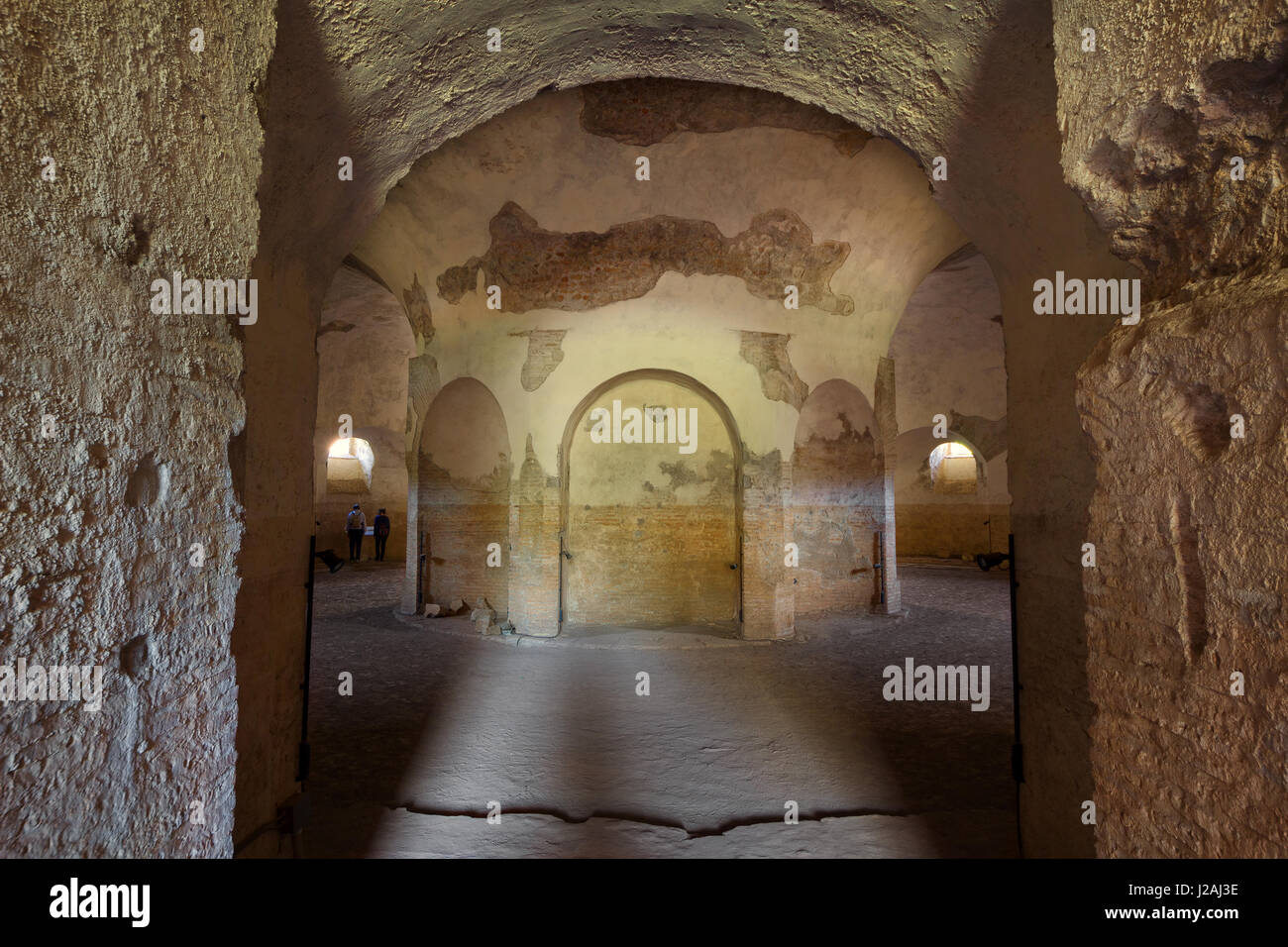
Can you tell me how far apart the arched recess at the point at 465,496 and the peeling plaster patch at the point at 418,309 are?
81 cm

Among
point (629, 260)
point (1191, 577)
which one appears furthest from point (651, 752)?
point (629, 260)

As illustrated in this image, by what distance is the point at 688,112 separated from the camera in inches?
283

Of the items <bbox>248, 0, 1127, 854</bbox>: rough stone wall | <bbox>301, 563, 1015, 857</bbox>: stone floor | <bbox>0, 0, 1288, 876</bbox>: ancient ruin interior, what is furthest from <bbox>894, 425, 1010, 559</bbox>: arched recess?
<bbox>248, 0, 1127, 854</bbox>: rough stone wall

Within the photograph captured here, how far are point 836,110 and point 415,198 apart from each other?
19.0 feet

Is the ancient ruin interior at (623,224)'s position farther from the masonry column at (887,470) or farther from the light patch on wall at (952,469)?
the light patch on wall at (952,469)

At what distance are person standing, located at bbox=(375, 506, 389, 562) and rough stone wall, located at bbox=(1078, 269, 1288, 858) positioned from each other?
16487 millimetres

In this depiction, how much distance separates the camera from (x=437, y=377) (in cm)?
950

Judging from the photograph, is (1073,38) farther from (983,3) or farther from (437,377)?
(437,377)

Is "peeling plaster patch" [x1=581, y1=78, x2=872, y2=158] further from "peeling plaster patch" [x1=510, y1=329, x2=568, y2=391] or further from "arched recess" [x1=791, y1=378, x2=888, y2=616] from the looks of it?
"arched recess" [x1=791, y1=378, x2=888, y2=616]

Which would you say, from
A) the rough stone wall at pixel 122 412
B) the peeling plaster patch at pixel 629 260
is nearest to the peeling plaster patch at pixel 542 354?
the peeling plaster patch at pixel 629 260

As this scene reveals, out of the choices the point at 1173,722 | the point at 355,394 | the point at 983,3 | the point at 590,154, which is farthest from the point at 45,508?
the point at 355,394

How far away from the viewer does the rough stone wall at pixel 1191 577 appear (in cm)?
144

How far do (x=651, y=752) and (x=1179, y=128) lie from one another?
4.32 meters

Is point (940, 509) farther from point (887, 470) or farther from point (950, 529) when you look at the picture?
point (887, 470)
